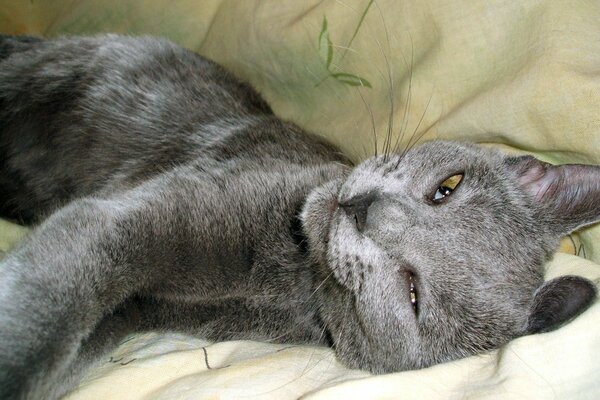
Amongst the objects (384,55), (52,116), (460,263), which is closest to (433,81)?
(384,55)

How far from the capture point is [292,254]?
55.1 inches

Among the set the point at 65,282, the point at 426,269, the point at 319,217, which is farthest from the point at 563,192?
the point at 65,282

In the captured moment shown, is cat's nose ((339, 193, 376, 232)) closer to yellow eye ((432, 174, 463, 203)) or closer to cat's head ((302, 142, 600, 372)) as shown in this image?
cat's head ((302, 142, 600, 372))

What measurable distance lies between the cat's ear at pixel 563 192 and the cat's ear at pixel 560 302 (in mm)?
179

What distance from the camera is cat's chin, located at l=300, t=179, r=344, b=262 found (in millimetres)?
1315

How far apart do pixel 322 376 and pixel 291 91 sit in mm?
1013

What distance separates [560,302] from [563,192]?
30 cm

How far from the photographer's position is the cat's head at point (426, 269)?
122 centimetres

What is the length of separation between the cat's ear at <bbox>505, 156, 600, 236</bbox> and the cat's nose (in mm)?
421

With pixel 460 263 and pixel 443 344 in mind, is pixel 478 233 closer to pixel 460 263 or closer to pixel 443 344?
pixel 460 263

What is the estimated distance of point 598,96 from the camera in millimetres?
1446

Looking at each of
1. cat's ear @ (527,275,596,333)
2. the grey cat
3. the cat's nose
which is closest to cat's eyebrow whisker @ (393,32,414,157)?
the grey cat

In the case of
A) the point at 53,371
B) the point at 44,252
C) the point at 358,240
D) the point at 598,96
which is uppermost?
the point at 598,96

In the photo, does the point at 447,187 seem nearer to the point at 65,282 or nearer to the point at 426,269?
the point at 426,269
